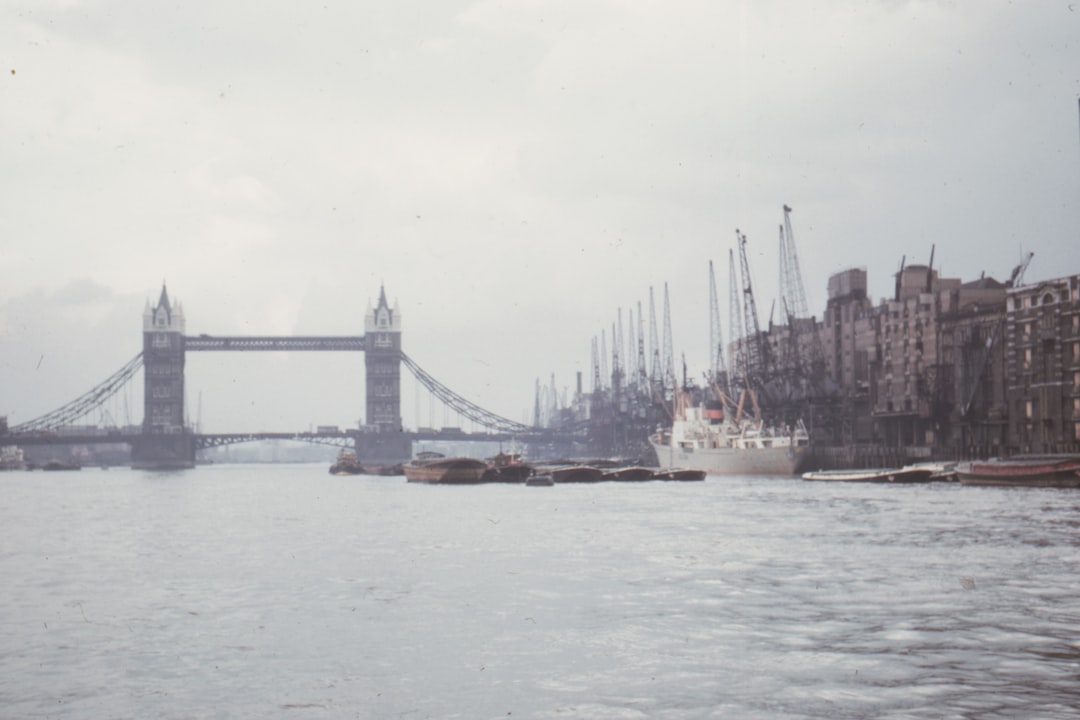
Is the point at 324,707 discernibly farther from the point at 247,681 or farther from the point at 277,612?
the point at 277,612

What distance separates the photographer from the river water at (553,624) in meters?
15.8

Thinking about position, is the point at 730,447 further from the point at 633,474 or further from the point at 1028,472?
the point at 1028,472

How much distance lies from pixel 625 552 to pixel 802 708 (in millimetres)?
21921

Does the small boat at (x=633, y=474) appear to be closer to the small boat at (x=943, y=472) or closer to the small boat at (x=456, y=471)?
the small boat at (x=456, y=471)

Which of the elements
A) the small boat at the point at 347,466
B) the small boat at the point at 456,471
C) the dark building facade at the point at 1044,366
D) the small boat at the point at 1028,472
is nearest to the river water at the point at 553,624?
the small boat at the point at 1028,472

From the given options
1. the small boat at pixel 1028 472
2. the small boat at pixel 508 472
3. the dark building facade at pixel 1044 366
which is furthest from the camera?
the small boat at pixel 508 472

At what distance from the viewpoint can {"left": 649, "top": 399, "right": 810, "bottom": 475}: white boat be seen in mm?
128500

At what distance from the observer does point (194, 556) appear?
3822 centimetres

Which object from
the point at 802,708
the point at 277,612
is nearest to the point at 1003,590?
the point at 802,708

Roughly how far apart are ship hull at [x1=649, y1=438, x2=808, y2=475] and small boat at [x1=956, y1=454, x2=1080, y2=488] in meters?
36.7

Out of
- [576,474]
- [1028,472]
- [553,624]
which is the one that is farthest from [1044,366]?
[553,624]

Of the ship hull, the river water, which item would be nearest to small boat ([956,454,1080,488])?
the ship hull

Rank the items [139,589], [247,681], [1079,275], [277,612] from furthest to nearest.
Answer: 1. [1079,275]
2. [139,589]
3. [277,612]
4. [247,681]

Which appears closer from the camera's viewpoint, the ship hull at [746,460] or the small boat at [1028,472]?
the small boat at [1028,472]
